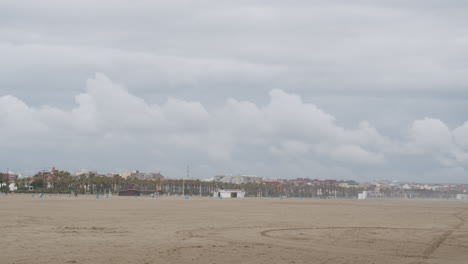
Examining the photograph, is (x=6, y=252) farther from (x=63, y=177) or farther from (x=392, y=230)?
(x=63, y=177)

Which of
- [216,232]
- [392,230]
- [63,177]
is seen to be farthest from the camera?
[63,177]

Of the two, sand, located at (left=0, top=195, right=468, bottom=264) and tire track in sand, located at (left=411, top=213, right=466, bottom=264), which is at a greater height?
sand, located at (left=0, top=195, right=468, bottom=264)

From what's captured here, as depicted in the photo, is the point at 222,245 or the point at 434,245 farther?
the point at 434,245

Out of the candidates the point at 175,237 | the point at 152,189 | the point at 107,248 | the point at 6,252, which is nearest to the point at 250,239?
the point at 175,237

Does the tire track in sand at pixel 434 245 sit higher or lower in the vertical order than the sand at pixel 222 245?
lower

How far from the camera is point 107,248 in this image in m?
19.6

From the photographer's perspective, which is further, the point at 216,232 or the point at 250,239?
the point at 216,232

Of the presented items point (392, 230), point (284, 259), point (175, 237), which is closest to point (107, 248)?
point (175, 237)

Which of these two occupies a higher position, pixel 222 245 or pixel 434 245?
pixel 222 245

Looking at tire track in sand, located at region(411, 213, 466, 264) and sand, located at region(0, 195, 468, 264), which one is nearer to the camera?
sand, located at region(0, 195, 468, 264)

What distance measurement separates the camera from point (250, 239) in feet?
77.6

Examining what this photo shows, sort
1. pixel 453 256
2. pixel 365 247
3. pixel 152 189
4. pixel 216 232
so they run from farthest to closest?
pixel 152 189 < pixel 216 232 < pixel 365 247 < pixel 453 256

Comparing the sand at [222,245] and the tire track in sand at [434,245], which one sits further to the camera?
the tire track in sand at [434,245]

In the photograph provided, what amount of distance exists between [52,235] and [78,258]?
7386mm
